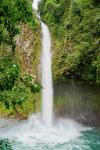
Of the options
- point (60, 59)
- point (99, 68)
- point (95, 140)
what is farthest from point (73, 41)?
point (95, 140)

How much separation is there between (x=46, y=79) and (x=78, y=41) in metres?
2.24

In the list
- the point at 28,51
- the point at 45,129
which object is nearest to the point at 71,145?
the point at 45,129

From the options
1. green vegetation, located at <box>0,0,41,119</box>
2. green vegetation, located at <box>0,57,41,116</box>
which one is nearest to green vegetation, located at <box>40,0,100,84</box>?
green vegetation, located at <box>0,0,41,119</box>

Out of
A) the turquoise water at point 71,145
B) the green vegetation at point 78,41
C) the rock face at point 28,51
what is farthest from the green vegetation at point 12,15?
the rock face at point 28,51

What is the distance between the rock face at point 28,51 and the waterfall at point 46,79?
0.35m

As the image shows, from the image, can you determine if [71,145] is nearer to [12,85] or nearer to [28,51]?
[28,51]

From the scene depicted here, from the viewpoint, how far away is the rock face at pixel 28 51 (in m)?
19.1

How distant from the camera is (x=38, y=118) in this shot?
1831 centimetres

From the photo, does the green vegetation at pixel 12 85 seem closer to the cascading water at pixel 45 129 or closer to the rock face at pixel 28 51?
the cascading water at pixel 45 129

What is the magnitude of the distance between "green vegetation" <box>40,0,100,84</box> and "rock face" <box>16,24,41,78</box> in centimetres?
81

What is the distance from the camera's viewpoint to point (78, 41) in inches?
742

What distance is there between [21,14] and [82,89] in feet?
39.1

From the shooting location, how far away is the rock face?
1912 centimetres

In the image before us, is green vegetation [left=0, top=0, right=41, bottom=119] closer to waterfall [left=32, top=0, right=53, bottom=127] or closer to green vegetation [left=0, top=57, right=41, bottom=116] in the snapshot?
green vegetation [left=0, top=57, right=41, bottom=116]
